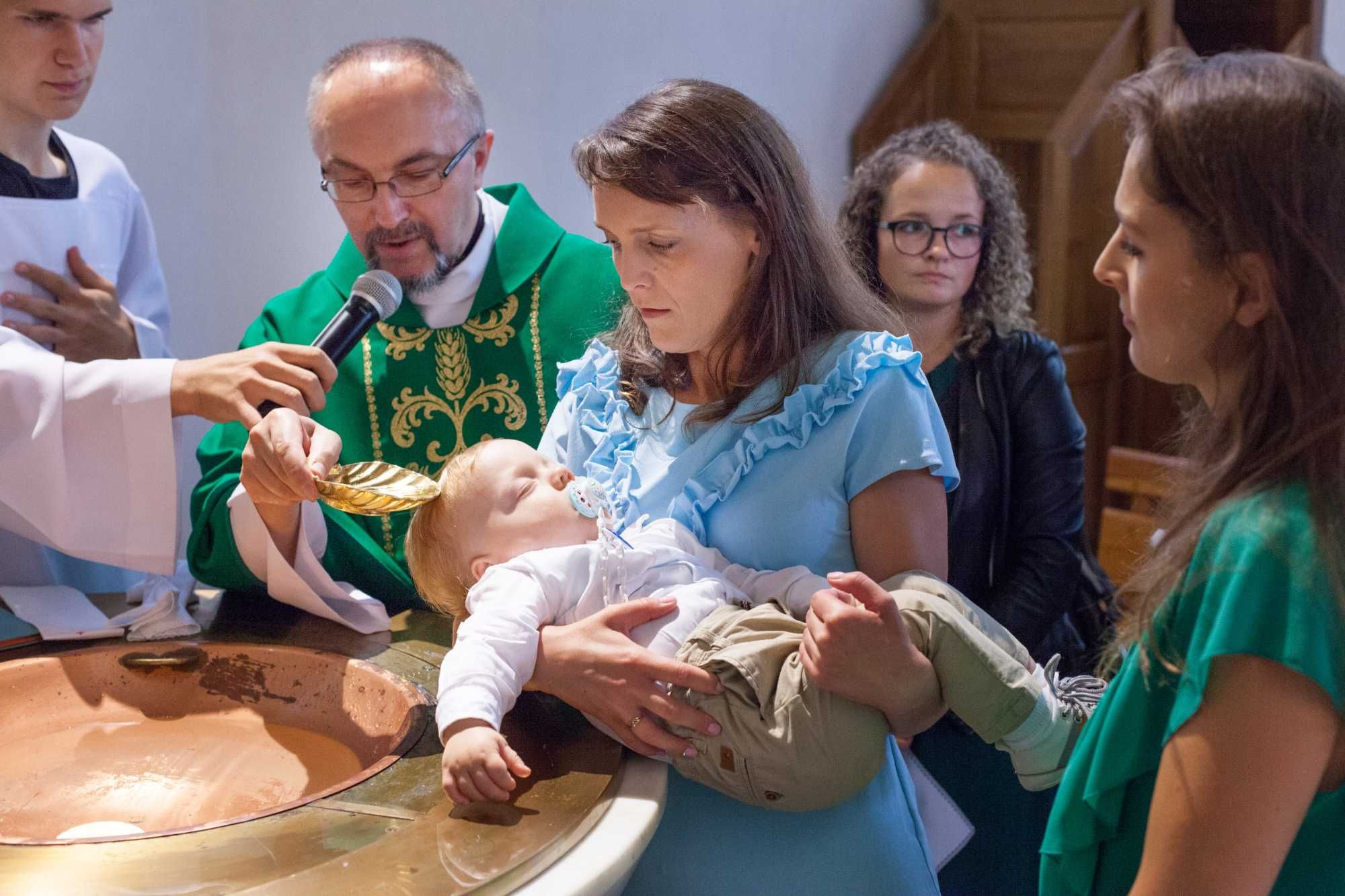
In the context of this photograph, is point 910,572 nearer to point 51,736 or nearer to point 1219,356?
point 1219,356

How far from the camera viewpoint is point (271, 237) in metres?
3.86

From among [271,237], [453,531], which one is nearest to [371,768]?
[453,531]

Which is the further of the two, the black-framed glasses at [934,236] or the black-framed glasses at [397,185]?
the black-framed glasses at [934,236]

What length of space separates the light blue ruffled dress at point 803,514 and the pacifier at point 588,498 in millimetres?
34

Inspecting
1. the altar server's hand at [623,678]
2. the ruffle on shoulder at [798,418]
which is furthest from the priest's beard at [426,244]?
the altar server's hand at [623,678]

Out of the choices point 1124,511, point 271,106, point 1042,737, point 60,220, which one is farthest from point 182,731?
point 1124,511

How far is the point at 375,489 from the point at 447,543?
0.13 meters

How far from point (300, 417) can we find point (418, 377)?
699mm

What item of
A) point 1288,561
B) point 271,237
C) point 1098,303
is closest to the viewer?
point 1288,561

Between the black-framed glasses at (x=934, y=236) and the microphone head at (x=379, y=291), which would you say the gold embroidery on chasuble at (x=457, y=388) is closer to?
the microphone head at (x=379, y=291)

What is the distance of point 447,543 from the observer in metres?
1.97

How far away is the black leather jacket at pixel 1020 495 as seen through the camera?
9.51ft

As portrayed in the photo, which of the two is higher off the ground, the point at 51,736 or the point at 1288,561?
the point at 1288,561

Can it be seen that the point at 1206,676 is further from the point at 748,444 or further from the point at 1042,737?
the point at 748,444
